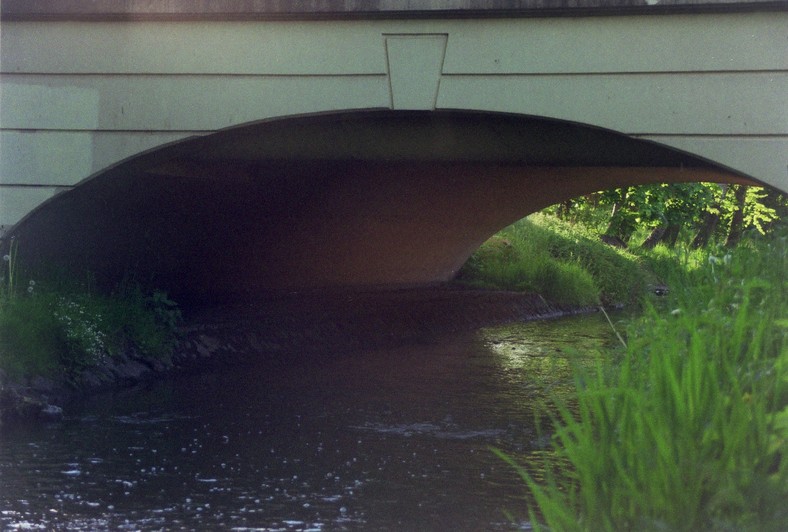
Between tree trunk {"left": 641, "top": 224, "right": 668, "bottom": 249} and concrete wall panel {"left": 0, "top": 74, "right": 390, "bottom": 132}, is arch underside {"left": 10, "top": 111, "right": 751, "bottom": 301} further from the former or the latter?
tree trunk {"left": 641, "top": 224, "right": 668, "bottom": 249}

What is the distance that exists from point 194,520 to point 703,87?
422cm

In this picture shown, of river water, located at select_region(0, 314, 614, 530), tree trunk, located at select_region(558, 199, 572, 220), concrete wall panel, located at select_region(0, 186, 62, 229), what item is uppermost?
tree trunk, located at select_region(558, 199, 572, 220)

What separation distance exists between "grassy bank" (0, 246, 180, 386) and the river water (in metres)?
0.42

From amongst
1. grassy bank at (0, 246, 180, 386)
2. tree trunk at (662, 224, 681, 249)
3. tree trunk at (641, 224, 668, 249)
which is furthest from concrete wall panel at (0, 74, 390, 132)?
tree trunk at (641, 224, 668, 249)

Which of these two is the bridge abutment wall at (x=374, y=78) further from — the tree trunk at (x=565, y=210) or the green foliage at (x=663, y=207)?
the tree trunk at (x=565, y=210)

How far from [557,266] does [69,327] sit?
482 inches

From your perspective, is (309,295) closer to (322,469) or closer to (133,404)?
(133,404)

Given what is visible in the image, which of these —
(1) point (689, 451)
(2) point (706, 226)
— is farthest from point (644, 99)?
(2) point (706, 226)

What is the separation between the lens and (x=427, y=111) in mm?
7234

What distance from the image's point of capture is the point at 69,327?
8562 mm

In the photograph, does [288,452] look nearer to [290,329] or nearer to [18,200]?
[18,200]

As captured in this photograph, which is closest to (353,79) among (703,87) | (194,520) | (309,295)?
(703,87)

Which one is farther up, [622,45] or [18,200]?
[622,45]

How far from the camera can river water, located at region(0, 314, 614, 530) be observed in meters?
5.39
